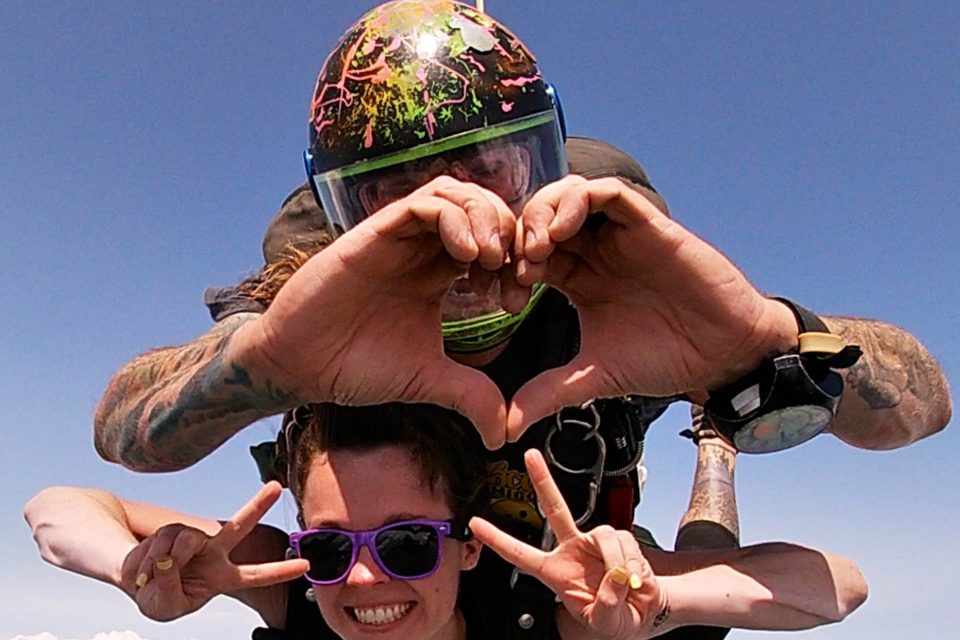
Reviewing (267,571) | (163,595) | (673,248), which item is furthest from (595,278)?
(163,595)

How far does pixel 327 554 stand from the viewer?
240 cm

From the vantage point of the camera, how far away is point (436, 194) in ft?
5.86

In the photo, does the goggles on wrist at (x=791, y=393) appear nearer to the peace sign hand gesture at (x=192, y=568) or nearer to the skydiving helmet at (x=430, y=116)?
the skydiving helmet at (x=430, y=116)

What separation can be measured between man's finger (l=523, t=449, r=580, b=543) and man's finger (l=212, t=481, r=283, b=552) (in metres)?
0.56

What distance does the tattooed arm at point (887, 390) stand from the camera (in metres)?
2.41

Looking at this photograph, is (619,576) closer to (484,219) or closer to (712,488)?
(484,219)

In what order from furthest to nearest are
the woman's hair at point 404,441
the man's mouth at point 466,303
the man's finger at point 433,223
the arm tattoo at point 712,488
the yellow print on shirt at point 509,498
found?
the arm tattoo at point 712,488, the yellow print on shirt at point 509,498, the woman's hair at point 404,441, the man's mouth at point 466,303, the man's finger at point 433,223

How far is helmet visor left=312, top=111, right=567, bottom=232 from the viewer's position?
2.12 m

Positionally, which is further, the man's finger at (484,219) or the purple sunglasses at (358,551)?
the purple sunglasses at (358,551)

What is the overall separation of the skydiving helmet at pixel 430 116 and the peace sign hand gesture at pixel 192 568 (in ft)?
1.99

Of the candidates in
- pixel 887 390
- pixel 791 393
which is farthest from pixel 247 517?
pixel 887 390

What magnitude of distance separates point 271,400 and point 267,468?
925 millimetres

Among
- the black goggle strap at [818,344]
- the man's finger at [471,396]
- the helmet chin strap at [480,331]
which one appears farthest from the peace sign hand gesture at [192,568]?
the black goggle strap at [818,344]

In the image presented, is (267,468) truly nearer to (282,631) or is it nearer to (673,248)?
(282,631)
